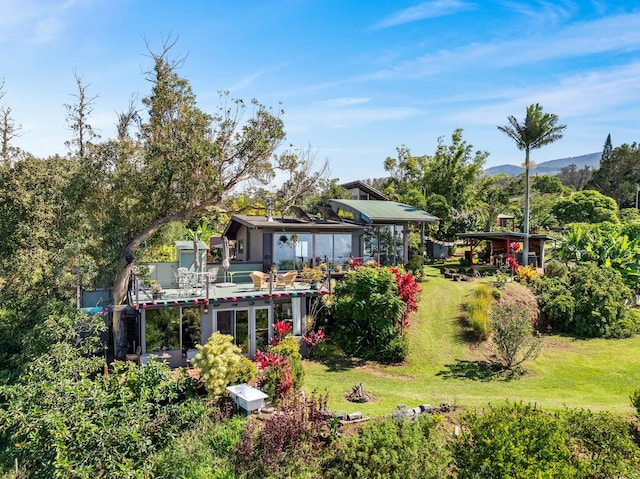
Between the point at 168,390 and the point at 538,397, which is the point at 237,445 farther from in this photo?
the point at 538,397

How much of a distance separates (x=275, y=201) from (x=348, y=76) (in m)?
7.83

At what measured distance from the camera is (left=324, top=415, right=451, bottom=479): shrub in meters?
8.89

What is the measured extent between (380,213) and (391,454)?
56.2ft

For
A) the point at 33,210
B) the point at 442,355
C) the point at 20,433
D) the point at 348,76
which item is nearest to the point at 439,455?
the point at 442,355

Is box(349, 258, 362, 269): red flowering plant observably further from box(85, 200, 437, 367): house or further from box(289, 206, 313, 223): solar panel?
box(289, 206, 313, 223): solar panel

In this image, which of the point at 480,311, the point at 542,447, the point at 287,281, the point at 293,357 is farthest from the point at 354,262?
the point at 542,447

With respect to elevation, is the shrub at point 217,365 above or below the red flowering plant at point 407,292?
below

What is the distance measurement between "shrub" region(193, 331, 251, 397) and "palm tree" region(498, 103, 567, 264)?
21.8 metres

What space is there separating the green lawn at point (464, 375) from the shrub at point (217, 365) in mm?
2985

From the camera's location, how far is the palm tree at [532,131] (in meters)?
28.3

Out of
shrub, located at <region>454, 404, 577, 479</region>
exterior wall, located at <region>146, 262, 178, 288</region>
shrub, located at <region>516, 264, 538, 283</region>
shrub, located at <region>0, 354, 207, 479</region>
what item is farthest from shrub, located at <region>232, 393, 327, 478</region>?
shrub, located at <region>516, 264, 538, 283</region>

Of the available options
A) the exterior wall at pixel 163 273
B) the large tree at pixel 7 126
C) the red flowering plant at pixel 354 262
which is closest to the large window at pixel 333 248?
the red flowering plant at pixel 354 262

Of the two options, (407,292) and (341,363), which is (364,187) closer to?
(407,292)

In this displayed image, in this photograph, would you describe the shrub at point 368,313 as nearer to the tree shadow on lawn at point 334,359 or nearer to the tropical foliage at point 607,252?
the tree shadow on lawn at point 334,359
